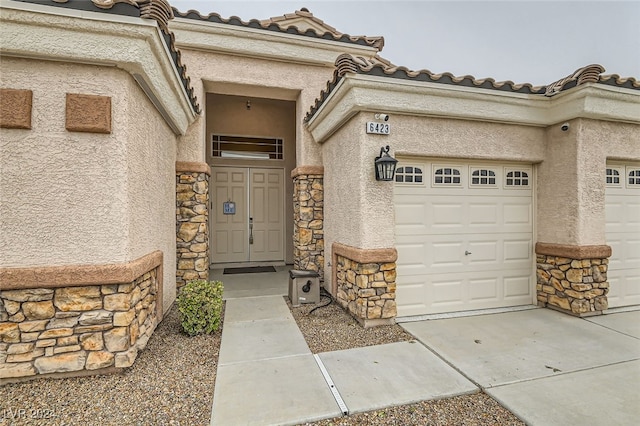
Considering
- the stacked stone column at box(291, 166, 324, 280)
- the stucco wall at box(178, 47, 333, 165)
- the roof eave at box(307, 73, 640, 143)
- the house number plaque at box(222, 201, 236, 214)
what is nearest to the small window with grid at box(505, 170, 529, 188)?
the roof eave at box(307, 73, 640, 143)

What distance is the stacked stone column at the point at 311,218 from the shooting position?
6.11m

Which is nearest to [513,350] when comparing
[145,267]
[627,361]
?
[627,361]

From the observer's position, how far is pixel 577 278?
178 inches

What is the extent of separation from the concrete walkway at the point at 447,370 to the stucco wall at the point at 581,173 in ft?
4.60

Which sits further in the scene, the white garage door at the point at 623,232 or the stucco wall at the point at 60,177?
the white garage door at the point at 623,232

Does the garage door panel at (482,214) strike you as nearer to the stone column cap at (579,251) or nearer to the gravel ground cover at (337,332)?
the stone column cap at (579,251)

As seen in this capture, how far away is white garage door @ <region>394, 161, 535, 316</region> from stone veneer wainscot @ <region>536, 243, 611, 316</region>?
0.32m

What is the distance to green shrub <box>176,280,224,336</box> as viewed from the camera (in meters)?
3.79

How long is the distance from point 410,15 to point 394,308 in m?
8.47

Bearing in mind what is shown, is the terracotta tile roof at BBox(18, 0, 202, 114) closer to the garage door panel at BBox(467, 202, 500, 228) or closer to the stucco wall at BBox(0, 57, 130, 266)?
the stucco wall at BBox(0, 57, 130, 266)

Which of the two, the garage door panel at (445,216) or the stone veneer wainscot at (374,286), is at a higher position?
the garage door panel at (445,216)

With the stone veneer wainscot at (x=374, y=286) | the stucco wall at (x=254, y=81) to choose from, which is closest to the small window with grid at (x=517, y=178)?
the stone veneer wainscot at (x=374, y=286)

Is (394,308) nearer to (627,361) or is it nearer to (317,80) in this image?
(627,361)

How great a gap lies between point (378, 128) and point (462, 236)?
2322 mm
